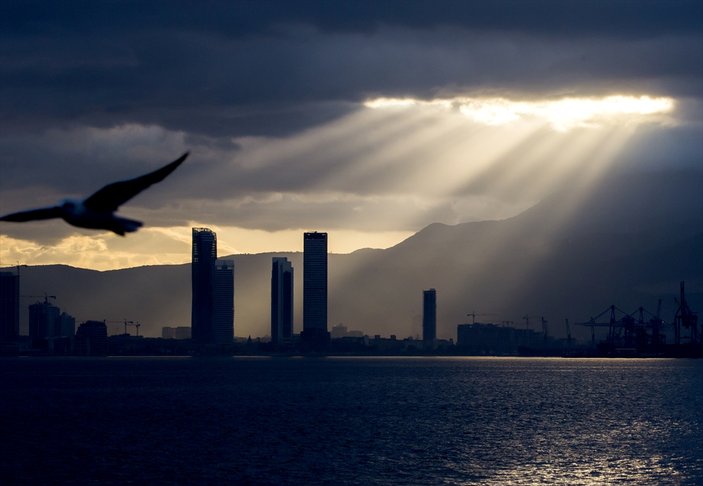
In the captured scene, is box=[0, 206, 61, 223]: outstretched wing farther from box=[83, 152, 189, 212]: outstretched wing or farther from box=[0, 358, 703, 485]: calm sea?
box=[0, 358, 703, 485]: calm sea

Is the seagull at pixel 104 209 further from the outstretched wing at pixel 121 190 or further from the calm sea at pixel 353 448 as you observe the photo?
the calm sea at pixel 353 448

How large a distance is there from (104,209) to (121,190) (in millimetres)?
447

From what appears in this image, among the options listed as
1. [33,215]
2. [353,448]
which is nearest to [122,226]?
[33,215]

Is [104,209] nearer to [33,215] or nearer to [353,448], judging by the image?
[33,215]

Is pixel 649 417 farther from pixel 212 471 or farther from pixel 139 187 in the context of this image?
pixel 139 187

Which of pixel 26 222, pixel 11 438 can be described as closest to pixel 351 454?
pixel 11 438

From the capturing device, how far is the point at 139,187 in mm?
18922

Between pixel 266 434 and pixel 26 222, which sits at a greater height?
pixel 26 222

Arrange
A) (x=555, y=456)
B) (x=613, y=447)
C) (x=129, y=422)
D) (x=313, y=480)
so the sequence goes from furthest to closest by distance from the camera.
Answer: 1. (x=129, y=422)
2. (x=613, y=447)
3. (x=555, y=456)
4. (x=313, y=480)

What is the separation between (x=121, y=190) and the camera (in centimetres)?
1925

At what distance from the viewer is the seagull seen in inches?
715

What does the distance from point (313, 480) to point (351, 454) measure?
76.7ft

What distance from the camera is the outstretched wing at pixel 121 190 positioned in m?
18.5

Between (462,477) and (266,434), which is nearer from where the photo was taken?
(462,477)
